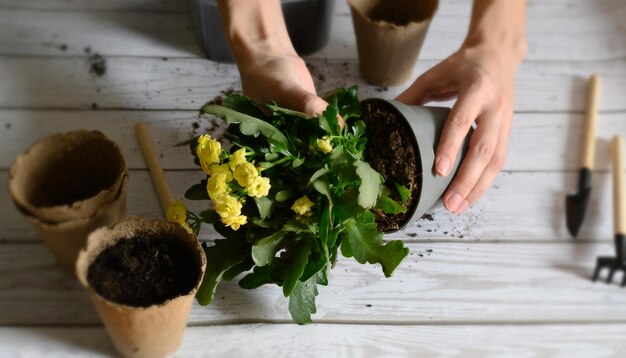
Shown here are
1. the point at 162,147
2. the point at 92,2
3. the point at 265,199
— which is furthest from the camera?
the point at 92,2

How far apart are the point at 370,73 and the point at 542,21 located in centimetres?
39

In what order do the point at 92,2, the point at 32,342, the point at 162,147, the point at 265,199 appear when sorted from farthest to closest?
the point at 92,2 < the point at 162,147 < the point at 32,342 < the point at 265,199

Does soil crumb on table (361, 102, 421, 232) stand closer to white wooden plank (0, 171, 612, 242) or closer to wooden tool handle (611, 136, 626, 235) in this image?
white wooden plank (0, 171, 612, 242)

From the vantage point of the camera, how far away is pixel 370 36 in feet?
3.00

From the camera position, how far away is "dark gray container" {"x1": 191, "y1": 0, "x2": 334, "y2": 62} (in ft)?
3.11

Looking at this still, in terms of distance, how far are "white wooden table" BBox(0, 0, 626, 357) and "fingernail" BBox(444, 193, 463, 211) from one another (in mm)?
81

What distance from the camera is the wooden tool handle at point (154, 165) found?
841mm

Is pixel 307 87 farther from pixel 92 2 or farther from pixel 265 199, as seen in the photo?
pixel 92 2

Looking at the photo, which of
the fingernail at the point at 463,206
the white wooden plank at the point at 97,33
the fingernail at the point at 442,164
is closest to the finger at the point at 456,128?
the fingernail at the point at 442,164

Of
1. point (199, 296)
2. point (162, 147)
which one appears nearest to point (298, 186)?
point (199, 296)

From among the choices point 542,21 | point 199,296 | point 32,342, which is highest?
point 542,21

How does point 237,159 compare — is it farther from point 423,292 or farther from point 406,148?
point 423,292

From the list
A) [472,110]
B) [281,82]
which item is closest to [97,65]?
[281,82]

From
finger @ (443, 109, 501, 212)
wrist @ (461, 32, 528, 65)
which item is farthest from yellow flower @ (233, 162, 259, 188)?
wrist @ (461, 32, 528, 65)
